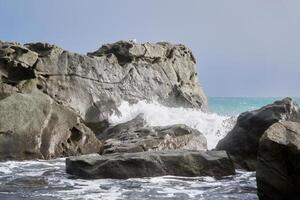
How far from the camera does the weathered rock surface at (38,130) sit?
10938 mm

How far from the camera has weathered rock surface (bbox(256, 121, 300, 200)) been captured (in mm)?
5645

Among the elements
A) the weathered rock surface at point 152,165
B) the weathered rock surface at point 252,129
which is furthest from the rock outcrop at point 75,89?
the weathered rock surface at point 252,129

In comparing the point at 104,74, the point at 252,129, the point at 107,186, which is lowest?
the point at 107,186

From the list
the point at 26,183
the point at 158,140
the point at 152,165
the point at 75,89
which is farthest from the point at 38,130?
the point at 75,89

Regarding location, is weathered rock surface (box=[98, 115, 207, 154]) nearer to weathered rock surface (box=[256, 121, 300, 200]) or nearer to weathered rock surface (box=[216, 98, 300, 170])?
weathered rock surface (box=[216, 98, 300, 170])

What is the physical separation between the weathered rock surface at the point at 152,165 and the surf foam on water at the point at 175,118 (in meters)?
6.87

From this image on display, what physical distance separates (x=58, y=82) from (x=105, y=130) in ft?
7.30

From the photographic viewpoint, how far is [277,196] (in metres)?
5.85

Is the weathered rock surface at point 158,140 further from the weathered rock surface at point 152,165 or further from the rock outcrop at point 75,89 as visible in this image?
the weathered rock surface at point 152,165

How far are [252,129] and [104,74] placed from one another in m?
8.78

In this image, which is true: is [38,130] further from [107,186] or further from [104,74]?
[104,74]

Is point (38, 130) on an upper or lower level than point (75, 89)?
lower

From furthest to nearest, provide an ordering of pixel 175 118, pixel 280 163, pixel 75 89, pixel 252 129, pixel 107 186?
pixel 175 118 < pixel 75 89 < pixel 252 129 < pixel 107 186 < pixel 280 163

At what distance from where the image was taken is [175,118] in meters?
17.4
